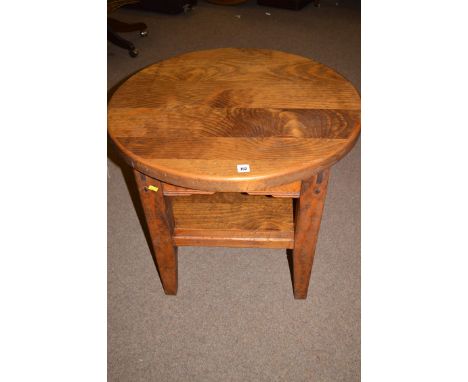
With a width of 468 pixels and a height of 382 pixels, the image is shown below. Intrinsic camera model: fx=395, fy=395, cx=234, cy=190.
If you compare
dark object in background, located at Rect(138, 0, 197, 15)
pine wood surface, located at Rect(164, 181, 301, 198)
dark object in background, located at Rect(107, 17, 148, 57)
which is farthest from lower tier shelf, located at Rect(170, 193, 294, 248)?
dark object in background, located at Rect(138, 0, 197, 15)

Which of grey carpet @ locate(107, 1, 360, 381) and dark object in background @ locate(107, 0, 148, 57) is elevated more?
dark object in background @ locate(107, 0, 148, 57)

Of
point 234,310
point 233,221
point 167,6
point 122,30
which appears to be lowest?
point 234,310

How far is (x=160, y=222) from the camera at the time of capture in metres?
1.30

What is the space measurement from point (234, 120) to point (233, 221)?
0.39 meters

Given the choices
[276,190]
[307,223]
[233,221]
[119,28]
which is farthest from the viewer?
[119,28]

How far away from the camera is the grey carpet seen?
1424 millimetres

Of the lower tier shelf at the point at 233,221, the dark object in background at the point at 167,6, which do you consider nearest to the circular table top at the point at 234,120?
the lower tier shelf at the point at 233,221

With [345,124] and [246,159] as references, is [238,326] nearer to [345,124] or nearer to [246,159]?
[246,159]

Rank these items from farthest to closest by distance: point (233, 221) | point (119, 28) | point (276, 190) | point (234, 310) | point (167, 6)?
point (167, 6), point (119, 28), point (234, 310), point (233, 221), point (276, 190)

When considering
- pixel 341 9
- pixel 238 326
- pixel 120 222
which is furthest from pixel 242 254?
pixel 341 9

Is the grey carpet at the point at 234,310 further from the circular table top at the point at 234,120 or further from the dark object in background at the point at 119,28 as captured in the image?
the dark object in background at the point at 119,28

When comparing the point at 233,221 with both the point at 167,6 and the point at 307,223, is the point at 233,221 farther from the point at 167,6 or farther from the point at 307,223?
the point at 167,6

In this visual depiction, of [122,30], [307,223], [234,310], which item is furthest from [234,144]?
[122,30]

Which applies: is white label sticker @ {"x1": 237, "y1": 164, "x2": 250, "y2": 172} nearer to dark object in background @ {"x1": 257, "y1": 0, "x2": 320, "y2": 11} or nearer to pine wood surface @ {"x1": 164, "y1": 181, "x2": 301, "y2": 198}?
pine wood surface @ {"x1": 164, "y1": 181, "x2": 301, "y2": 198}
